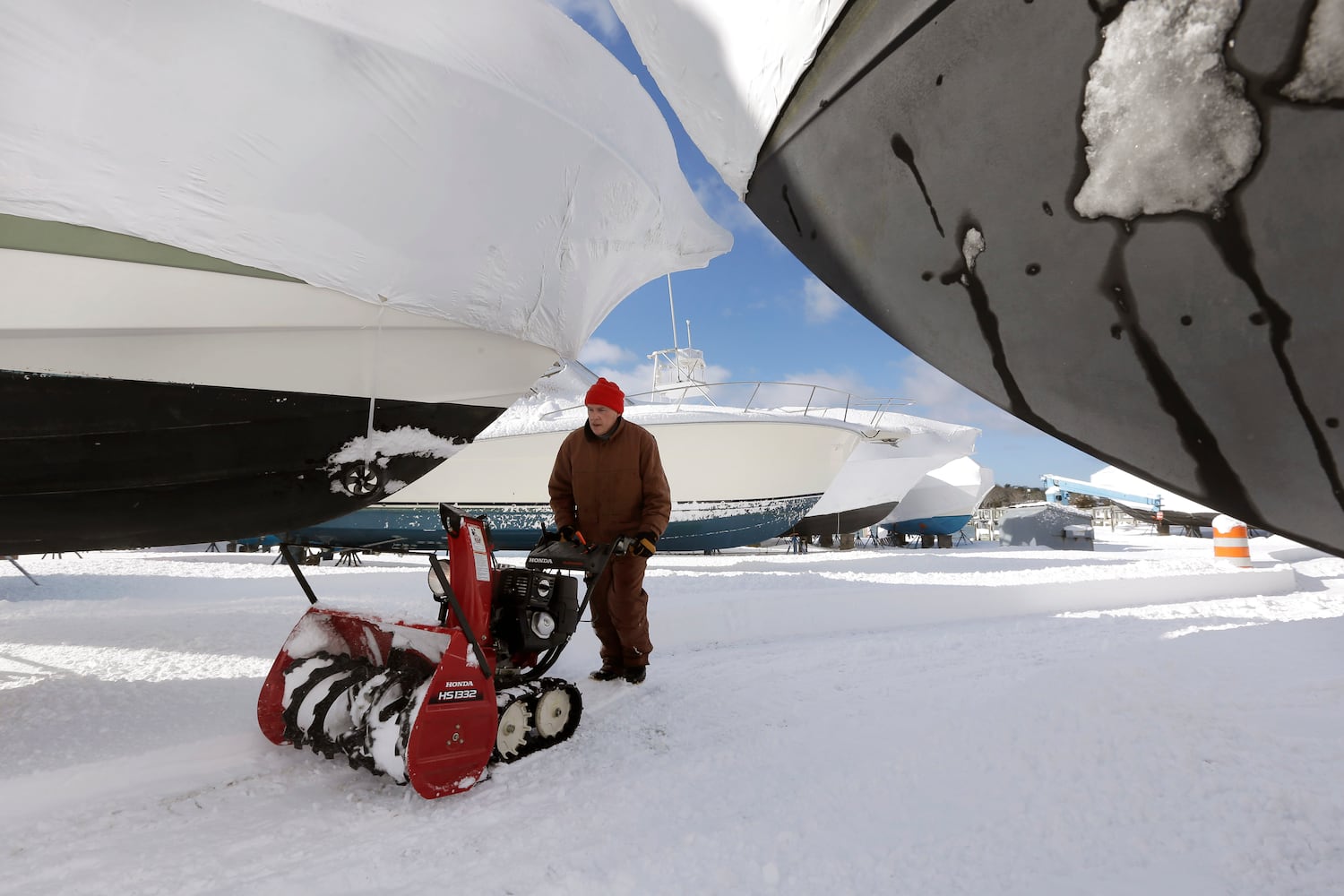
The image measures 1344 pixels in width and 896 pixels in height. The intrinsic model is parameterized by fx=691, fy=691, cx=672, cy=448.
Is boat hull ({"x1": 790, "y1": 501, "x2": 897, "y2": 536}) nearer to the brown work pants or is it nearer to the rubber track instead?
the brown work pants

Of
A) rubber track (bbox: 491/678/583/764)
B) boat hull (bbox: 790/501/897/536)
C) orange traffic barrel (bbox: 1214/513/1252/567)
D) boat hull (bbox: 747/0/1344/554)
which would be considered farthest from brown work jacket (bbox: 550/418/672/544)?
boat hull (bbox: 790/501/897/536)

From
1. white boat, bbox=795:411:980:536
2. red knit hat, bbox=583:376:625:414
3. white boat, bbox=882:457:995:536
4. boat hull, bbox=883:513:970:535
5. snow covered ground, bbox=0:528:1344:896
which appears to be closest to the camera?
snow covered ground, bbox=0:528:1344:896

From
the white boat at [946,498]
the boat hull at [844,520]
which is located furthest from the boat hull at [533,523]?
the white boat at [946,498]

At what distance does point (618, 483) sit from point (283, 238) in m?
1.37

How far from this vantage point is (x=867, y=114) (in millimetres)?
818

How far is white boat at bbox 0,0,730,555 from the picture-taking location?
1.74m

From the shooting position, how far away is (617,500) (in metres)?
2.69

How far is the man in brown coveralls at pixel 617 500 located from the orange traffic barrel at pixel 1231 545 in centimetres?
723

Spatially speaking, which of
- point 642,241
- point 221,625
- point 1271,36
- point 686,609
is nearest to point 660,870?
point 1271,36

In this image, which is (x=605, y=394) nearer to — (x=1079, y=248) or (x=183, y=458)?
(x=183, y=458)

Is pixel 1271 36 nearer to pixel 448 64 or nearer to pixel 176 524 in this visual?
pixel 448 64

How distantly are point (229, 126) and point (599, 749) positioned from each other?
2024 millimetres

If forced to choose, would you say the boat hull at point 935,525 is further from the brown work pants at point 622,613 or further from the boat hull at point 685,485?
the brown work pants at point 622,613

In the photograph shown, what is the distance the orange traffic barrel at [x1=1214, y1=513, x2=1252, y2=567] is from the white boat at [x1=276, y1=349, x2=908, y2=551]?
4.12 m
